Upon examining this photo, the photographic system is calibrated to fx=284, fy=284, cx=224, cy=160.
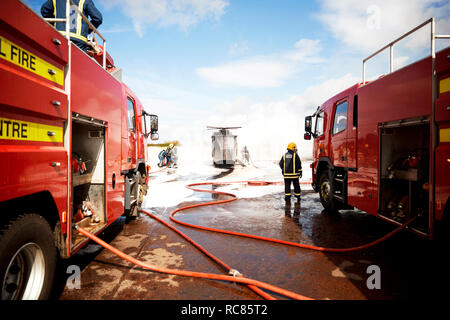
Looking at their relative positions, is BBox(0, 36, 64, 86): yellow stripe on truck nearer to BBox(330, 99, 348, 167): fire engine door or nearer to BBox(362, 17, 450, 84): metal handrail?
BBox(362, 17, 450, 84): metal handrail

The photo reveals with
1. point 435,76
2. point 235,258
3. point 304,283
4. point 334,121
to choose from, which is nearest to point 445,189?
point 435,76

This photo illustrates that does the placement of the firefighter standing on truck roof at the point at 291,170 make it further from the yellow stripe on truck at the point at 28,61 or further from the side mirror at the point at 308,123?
the yellow stripe on truck at the point at 28,61

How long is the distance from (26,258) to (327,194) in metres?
5.90

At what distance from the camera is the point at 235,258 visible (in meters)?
3.84

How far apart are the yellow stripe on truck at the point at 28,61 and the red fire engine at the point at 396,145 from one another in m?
3.83

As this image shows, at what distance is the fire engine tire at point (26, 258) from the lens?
193cm

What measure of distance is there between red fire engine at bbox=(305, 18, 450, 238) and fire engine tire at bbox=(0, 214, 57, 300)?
149 inches

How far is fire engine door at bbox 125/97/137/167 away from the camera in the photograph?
5.26 meters

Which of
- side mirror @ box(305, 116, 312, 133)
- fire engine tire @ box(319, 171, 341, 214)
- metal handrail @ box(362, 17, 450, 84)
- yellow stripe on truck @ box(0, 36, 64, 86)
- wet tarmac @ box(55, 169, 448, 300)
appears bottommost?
wet tarmac @ box(55, 169, 448, 300)

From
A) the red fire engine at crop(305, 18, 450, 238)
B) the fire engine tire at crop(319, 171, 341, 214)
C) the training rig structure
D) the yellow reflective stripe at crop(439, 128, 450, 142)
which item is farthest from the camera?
the training rig structure

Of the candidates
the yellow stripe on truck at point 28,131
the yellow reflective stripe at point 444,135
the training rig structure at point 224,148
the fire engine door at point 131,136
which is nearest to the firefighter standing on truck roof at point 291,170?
the fire engine door at point 131,136

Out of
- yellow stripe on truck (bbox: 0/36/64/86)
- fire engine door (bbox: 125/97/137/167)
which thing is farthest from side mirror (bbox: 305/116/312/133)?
yellow stripe on truck (bbox: 0/36/64/86)

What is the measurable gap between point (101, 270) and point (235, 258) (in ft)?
5.54

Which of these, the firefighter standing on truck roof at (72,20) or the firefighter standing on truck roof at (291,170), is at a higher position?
the firefighter standing on truck roof at (72,20)
